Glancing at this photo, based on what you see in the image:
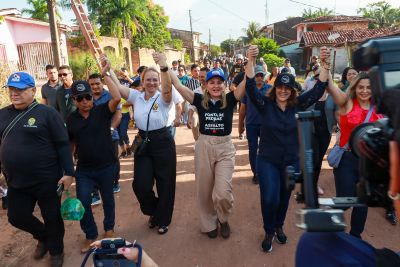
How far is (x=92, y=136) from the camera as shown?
11.3 feet

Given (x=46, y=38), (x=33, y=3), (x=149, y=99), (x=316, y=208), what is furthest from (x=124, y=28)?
(x=316, y=208)

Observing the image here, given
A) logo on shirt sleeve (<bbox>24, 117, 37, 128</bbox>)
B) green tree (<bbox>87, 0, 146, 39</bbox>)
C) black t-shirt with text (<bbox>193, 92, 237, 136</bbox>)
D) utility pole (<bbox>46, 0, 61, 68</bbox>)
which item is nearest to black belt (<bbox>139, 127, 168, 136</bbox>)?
black t-shirt with text (<bbox>193, 92, 237, 136</bbox>)

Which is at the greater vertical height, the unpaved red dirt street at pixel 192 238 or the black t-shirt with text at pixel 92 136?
the black t-shirt with text at pixel 92 136

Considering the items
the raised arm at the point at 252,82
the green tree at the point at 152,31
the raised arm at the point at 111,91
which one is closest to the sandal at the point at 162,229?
the raised arm at the point at 111,91

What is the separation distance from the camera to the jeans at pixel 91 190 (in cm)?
340

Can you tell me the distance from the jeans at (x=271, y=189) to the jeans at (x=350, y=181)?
17.1 inches

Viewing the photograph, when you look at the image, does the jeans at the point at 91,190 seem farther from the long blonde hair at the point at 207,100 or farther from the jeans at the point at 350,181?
the jeans at the point at 350,181

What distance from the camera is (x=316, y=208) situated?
3.73 ft

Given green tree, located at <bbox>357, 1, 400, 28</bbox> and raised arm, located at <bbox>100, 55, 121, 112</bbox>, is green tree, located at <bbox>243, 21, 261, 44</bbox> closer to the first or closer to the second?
green tree, located at <bbox>357, 1, 400, 28</bbox>

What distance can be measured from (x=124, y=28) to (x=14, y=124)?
32101 mm

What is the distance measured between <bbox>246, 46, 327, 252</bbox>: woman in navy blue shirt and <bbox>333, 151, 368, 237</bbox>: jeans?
433 millimetres

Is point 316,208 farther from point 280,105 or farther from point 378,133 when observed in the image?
point 280,105

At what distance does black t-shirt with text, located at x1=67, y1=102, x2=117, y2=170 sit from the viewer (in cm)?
343

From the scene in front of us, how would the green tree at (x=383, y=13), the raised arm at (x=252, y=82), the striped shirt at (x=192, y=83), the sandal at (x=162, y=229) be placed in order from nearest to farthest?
1. the raised arm at (x=252, y=82)
2. the sandal at (x=162, y=229)
3. the striped shirt at (x=192, y=83)
4. the green tree at (x=383, y=13)
